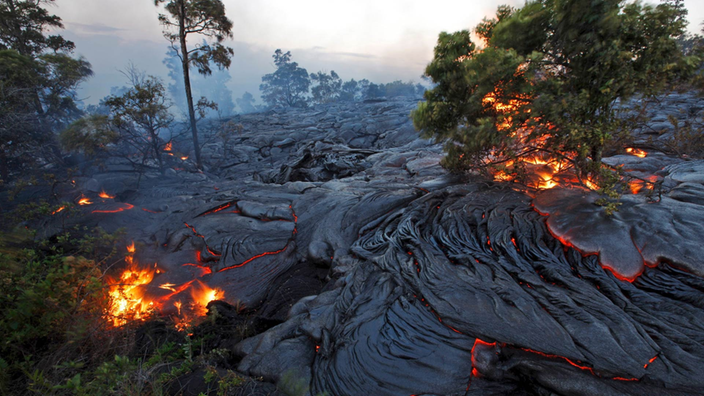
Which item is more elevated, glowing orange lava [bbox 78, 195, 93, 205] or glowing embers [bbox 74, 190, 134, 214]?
glowing embers [bbox 74, 190, 134, 214]

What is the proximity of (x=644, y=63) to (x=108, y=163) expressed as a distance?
77.0 feet

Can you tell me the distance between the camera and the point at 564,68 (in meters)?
5.74

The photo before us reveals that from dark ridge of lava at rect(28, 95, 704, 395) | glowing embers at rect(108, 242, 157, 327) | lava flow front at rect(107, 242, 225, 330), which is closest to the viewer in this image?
dark ridge of lava at rect(28, 95, 704, 395)

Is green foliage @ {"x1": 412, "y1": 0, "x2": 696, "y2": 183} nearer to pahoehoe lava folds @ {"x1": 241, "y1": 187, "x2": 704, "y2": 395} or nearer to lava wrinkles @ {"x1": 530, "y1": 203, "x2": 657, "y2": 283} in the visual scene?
lava wrinkles @ {"x1": 530, "y1": 203, "x2": 657, "y2": 283}

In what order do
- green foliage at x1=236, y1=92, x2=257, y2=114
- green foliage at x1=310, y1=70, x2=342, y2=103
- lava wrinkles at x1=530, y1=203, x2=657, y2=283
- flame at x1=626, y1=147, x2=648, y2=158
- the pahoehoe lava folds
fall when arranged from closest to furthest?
the pahoehoe lava folds
lava wrinkles at x1=530, y1=203, x2=657, y2=283
flame at x1=626, y1=147, x2=648, y2=158
green foliage at x1=310, y1=70, x2=342, y2=103
green foliage at x1=236, y1=92, x2=257, y2=114

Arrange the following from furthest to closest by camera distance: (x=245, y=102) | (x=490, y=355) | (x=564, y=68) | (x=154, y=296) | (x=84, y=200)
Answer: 1. (x=245, y=102)
2. (x=84, y=200)
3. (x=154, y=296)
4. (x=564, y=68)
5. (x=490, y=355)

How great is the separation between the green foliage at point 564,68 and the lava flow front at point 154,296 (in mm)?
7467

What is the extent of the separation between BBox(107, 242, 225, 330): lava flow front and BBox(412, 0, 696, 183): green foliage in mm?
7467

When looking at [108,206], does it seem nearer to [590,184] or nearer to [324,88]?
[590,184]

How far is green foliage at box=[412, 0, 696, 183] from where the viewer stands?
4785 mm

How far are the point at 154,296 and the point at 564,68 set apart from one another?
34.4 feet

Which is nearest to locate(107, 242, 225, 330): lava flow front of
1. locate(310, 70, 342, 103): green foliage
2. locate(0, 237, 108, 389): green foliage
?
locate(0, 237, 108, 389): green foliage

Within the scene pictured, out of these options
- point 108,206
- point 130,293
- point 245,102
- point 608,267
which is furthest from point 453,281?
point 245,102

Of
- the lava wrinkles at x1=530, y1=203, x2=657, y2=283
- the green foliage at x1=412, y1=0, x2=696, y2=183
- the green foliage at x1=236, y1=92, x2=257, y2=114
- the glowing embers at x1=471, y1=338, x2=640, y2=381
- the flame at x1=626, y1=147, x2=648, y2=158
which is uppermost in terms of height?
the green foliage at x1=412, y1=0, x2=696, y2=183
